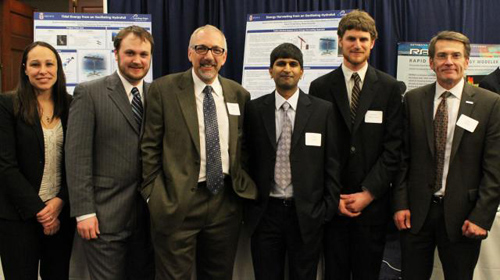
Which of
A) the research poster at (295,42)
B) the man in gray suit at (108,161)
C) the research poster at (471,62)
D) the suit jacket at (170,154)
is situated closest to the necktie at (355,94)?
the suit jacket at (170,154)

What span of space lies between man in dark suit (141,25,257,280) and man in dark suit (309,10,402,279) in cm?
54

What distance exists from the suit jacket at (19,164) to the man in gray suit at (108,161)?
0.20m

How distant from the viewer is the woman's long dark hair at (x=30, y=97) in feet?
6.91

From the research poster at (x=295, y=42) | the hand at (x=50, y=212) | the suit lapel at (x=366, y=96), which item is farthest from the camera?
the research poster at (x=295, y=42)

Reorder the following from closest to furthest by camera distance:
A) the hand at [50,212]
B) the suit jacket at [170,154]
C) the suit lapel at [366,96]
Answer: the suit jacket at [170,154], the hand at [50,212], the suit lapel at [366,96]

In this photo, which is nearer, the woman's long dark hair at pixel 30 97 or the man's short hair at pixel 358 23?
the woman's long dark hair at pixel 30 97

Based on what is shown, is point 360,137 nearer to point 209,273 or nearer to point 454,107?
point 454,107

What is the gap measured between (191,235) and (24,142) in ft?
3.24

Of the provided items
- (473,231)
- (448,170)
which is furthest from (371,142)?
(473,231)

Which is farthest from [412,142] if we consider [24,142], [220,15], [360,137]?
[220,15]

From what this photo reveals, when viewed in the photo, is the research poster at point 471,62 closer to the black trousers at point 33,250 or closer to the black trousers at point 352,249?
the black trousers at point 352,249

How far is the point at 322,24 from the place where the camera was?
4.56 metres

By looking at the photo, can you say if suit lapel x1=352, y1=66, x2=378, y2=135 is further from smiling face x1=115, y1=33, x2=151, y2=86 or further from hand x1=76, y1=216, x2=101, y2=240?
hand x1=76, y1=216, x2=101, y2=240

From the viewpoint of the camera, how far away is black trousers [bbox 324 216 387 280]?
85.5 inches
